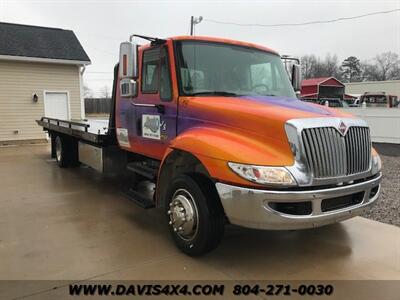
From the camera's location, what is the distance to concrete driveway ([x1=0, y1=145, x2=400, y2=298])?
4.07 m

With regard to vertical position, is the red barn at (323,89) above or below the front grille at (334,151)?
above

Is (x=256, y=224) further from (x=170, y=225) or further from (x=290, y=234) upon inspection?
(x=290, y=234)

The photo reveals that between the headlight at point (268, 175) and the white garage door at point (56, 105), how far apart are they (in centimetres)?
1500

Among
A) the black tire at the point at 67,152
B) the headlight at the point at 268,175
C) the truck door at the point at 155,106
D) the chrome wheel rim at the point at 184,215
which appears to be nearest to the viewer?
the headlight at the point at 268,175

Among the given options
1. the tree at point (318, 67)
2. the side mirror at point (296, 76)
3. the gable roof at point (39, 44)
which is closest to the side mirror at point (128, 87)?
the side mirror at point (296, 76)

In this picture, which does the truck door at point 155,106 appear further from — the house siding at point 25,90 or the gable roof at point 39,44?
the gable roof at point 39,44

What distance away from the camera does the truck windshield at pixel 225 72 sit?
4.92 m

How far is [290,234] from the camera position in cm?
526

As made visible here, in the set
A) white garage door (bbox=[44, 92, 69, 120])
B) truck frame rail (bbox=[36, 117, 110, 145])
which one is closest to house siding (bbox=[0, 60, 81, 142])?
white garage door (bbox=[44, 92, 69, 120])

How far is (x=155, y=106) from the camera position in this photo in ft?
17.3

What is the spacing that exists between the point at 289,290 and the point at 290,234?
1.57 metres

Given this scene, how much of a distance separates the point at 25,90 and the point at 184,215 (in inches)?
564

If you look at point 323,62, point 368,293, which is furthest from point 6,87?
point 323,62

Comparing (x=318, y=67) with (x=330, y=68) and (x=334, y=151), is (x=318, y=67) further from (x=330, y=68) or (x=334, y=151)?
(x=334, y=151)
